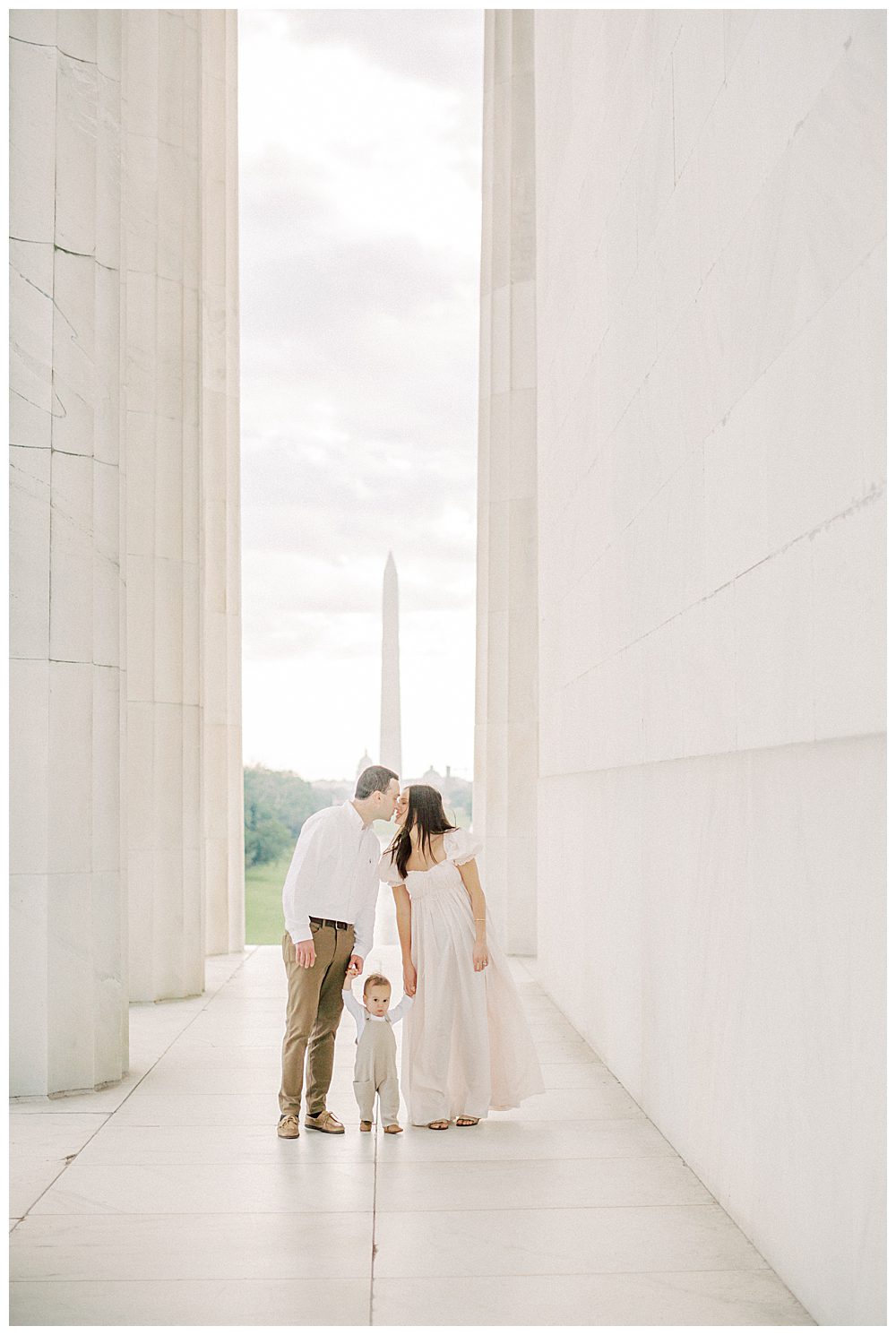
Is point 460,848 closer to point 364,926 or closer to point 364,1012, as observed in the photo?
point 364,926

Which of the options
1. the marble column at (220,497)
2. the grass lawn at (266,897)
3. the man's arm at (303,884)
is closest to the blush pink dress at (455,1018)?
the man's arm at (303,884)

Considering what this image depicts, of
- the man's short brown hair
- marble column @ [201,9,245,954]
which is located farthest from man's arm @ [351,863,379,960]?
marble column @ [201,9,245,954]

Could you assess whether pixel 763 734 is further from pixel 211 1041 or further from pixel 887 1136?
pixel 211 1041

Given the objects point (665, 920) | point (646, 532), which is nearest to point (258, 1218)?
point (665, 920)

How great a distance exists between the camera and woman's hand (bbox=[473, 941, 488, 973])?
342 inches

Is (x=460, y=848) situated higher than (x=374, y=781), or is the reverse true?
(x=374, y=781)

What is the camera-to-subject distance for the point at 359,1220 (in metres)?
6.50

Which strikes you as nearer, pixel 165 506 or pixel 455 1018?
pixel 455 1018

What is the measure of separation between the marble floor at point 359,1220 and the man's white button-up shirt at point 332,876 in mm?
1372

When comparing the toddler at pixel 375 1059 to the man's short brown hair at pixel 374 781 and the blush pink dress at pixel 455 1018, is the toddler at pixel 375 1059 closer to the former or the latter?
the blush pink dress at pixel 455 1018

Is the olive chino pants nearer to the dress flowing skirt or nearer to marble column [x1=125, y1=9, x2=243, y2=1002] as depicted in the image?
the dress flowing skirt

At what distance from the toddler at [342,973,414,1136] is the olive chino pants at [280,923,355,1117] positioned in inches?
4.6

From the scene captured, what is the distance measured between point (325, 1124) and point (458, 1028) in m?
1.06

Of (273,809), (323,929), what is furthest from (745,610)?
(273,809)
